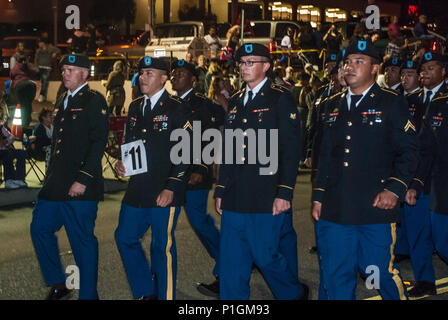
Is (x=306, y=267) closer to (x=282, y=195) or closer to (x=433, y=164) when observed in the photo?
(x=433, y=164)

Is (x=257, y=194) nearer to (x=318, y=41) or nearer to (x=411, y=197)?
(x=411, y=197)

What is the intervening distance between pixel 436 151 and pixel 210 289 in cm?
239

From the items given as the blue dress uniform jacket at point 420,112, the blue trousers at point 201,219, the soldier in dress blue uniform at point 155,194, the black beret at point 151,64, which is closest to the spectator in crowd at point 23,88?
the blue trousers at point 201,219

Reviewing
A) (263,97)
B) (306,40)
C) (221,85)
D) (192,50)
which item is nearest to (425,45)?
(306,40)

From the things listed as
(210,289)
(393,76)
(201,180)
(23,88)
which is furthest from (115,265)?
(23,88)

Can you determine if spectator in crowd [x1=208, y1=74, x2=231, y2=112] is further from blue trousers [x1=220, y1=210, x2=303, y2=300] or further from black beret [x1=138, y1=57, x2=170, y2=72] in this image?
blue trousers [x1=220, y1=210, x2=303, y2=300]

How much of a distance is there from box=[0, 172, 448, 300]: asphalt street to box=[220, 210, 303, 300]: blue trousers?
44.8 inches

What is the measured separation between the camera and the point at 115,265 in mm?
7410

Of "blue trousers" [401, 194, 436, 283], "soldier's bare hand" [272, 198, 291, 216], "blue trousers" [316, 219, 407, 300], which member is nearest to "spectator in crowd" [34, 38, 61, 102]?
"blue trousers" [401, 194, 436, 283]

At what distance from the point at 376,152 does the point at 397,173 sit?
20 centimetres

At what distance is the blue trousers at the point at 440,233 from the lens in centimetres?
644

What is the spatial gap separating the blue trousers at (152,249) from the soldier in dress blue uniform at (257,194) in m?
0.42

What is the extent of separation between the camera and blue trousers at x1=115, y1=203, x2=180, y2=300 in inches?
217
